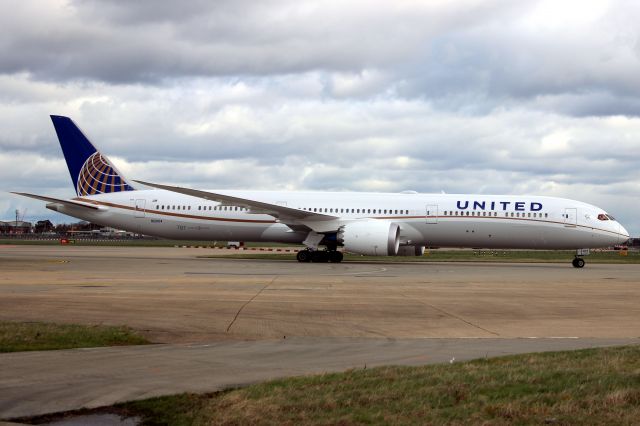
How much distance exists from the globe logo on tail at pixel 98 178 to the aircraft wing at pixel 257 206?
A: 5380 millimetres

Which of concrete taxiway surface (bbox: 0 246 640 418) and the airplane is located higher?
the airplane

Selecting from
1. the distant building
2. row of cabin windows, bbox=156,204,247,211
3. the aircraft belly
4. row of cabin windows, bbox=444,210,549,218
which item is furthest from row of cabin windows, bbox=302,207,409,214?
the distant building

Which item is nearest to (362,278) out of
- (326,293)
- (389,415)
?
(326,293)

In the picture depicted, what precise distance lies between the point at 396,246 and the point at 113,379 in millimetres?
27405

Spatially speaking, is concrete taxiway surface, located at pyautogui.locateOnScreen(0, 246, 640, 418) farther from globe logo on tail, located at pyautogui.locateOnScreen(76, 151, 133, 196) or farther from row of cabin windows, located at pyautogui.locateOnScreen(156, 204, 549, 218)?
globe logo on tail, located at pyautogui.locateOnScreen(76, 151, 133, 196)

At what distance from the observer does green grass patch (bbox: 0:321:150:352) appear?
10.5 meters

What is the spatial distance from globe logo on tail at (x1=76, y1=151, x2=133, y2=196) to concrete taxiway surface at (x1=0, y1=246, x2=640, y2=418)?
14.8 m

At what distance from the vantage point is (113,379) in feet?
26.7

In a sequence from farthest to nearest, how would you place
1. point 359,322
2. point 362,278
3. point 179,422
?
point 362,278 → point 359,322 → point 179,422

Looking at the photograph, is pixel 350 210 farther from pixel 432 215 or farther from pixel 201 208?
pixel 201 208

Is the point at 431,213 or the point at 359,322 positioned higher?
the point at 431,213

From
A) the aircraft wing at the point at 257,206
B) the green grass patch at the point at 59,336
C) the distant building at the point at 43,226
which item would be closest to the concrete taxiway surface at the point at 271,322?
the green grass patch at the point at 59,336

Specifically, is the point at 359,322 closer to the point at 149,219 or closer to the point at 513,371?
the point at 513,371

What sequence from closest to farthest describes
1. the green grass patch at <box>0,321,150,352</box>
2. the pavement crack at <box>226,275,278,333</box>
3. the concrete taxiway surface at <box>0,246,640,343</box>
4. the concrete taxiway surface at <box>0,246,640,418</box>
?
the concrete taxiway surface at <box>0,246,640,418</box>
the green grass patch at <box>0,321,150,352</box>
the concrete taxiway surface at <box>0,246,640,343</box>
the pavement crack at <box>226,275,278,333</box>
